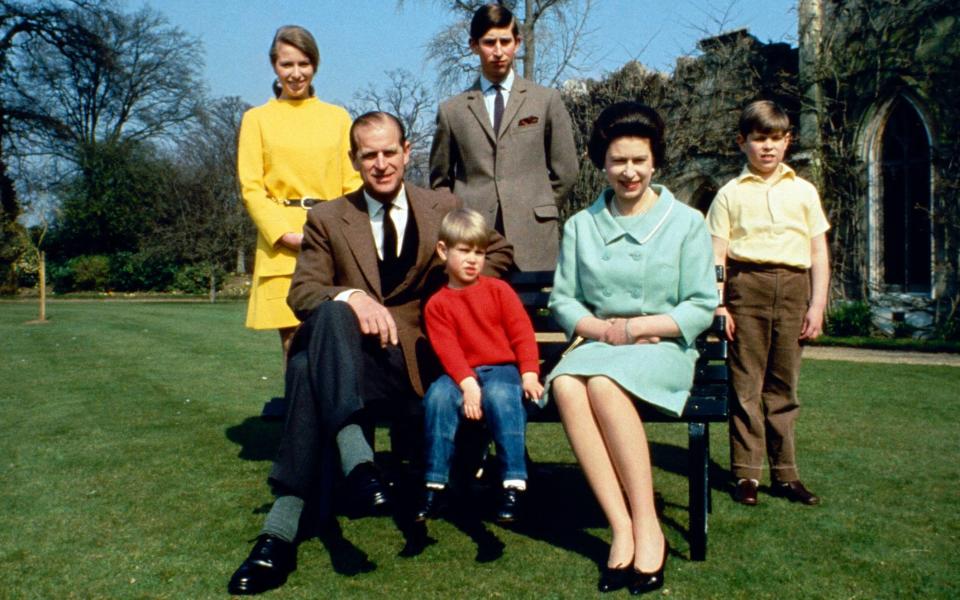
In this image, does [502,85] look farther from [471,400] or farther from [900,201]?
[900,201]

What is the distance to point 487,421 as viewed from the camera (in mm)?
3336

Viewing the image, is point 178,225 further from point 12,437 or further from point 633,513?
point 633,513

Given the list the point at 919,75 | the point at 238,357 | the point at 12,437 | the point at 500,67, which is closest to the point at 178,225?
the point at 238,357

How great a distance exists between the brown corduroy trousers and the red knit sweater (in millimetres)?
1353

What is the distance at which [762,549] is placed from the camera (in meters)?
3.41

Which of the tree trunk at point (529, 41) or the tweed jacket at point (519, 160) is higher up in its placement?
the tree trunk at point (529, 41)

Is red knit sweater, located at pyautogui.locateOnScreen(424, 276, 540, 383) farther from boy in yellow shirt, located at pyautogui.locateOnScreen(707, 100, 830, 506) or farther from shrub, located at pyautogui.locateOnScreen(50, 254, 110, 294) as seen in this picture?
shrub, located at pyautogui.locateOnScreen(50, 254, 110, 294)

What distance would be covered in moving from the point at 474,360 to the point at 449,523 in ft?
2.68

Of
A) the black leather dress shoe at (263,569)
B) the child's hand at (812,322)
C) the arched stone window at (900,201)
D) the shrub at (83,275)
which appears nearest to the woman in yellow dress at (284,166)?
the black leather dress shoe at (263,569)

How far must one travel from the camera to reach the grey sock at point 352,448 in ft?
9.98

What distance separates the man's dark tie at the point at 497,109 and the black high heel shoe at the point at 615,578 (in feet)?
8.49

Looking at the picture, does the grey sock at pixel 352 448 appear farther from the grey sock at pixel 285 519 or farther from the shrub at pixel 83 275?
the shrub at pixel 83 275

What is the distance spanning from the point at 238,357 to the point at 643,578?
348 inches

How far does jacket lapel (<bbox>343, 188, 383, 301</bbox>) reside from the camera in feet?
12.6
